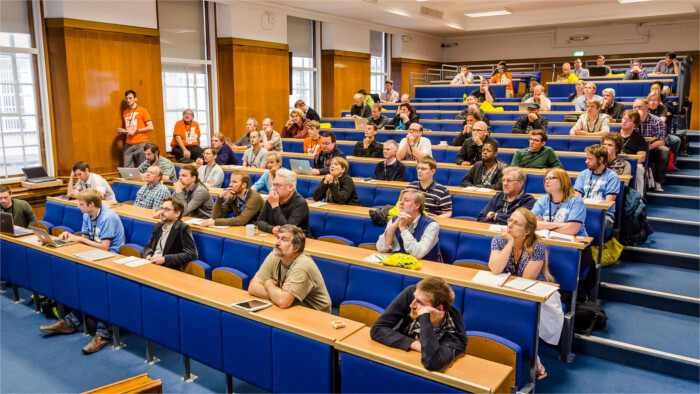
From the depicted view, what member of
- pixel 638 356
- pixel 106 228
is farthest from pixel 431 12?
pixel 638 356

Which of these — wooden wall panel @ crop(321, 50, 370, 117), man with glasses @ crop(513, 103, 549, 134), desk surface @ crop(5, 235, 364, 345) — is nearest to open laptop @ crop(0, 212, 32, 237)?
desk surface @ crop(5, 235, 364, 345)

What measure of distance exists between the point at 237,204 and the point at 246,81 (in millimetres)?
5401

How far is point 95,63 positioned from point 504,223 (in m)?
6.14

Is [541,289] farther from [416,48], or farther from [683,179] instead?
[416,48]

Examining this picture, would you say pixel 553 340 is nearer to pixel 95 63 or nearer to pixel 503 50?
pixel 95 63

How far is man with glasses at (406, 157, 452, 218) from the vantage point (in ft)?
14.6

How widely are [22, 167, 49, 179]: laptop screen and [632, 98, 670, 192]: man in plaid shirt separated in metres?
7.65

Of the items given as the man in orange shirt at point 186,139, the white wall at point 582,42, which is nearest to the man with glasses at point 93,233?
the man in orange shirt at point 186,139

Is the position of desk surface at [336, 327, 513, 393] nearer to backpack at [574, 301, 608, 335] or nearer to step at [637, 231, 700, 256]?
backpack at [574, 301, 608, 335]

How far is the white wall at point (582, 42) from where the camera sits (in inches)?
512

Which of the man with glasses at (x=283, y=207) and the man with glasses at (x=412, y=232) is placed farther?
the man with glasses at (x=283, y=207)

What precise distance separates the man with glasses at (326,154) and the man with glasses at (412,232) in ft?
7.94

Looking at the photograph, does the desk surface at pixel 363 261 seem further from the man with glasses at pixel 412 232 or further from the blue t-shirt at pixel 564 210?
the blue t-shirt at pixel 564 210

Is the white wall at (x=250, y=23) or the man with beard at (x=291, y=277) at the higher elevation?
the white wall at (x=250, y=23)
